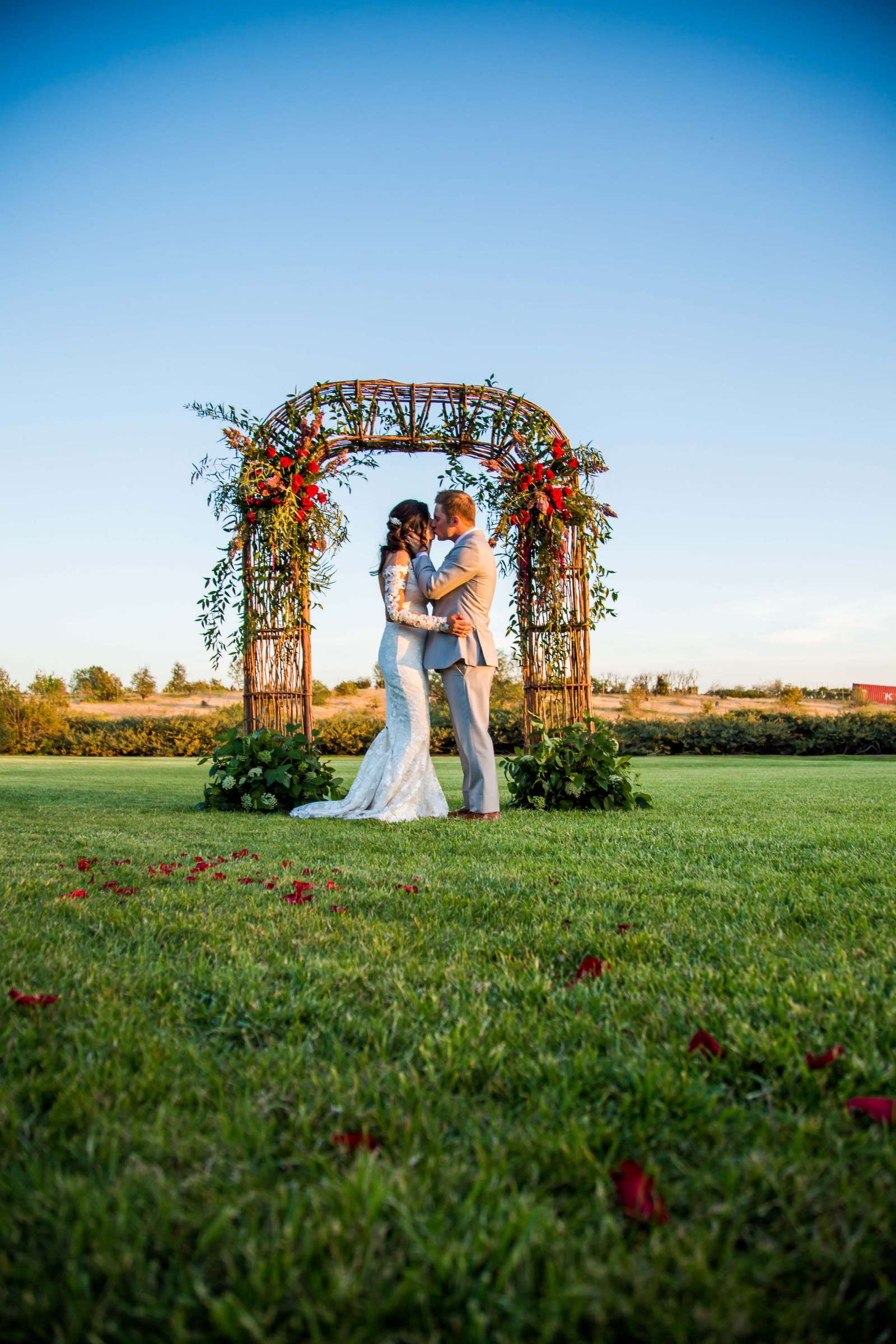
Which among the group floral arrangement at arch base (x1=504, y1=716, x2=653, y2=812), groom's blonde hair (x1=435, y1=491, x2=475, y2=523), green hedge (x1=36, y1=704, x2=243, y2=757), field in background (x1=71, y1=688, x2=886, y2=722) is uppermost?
groom's blonde hair (x1=435, y1=491, x2=475, y2=523)

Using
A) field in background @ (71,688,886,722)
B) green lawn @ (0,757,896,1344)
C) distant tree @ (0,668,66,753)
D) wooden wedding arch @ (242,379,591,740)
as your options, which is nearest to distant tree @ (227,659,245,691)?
wooden wedding arch @ (242,379,591,740)

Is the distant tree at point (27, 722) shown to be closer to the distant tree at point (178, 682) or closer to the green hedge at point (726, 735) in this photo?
the distant tree at point (178, 682)

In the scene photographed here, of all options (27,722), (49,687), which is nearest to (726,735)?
(27,722)

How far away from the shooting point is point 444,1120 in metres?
1.22

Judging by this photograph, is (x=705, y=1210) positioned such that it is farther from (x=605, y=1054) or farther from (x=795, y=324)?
(x=795, y=324)

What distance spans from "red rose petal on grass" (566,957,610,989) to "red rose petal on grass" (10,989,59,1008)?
132 centimetres

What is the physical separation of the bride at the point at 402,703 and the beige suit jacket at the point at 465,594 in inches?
5.6

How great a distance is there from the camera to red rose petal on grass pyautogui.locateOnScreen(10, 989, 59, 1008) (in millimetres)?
1707

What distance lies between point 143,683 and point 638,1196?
119 feet

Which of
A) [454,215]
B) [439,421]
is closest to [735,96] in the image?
[454,215]

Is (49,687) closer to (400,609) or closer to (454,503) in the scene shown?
(400,609)

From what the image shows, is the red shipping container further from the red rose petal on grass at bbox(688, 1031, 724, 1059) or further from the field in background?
the red rose petal on grass at bbox(688, 1031, 724, 1059)

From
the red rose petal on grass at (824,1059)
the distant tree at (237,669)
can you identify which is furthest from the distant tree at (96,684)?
the red rose petal on grass at (824,1059)

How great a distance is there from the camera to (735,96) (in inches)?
349
